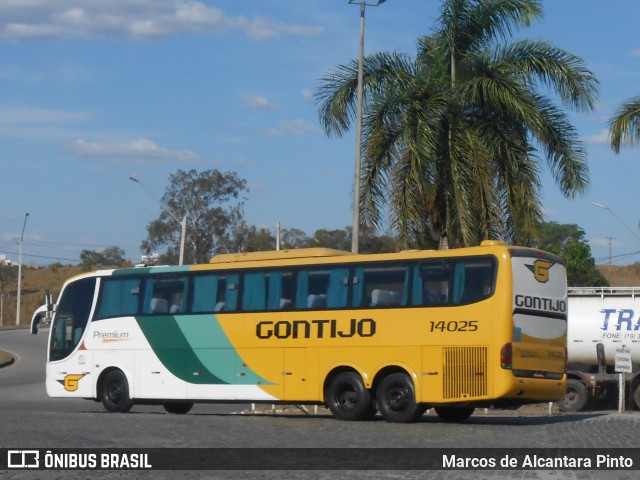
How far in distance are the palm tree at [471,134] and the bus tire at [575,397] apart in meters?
4.76

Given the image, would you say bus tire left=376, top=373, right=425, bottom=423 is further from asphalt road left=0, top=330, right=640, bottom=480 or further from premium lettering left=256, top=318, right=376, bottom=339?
premium lettering left=256, top=318, right=376, bottom=339

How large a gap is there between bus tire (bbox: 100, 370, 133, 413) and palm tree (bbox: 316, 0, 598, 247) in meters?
9.07

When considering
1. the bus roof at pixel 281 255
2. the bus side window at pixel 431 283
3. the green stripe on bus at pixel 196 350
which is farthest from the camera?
the green stripe on bus at pixel 196 350

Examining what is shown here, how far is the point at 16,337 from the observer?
2955 inches

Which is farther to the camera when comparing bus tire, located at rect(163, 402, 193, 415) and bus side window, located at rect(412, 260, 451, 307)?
bus tire, located at rect(163, 402, 193, 415)

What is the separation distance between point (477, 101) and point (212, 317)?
11.7 meters

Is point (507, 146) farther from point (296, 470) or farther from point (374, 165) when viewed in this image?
point (296, 470)

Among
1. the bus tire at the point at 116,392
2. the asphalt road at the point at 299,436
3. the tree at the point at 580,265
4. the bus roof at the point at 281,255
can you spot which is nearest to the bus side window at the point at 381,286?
the bus roof at the point at 281,255

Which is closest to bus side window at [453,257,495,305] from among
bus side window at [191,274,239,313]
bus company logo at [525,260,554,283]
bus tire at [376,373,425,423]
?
bus company logo at [525,260,554,283]

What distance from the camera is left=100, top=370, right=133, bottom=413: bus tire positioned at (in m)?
26.8

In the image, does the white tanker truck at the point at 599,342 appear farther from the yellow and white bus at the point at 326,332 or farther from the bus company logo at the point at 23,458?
the bus company logo at the point at 23,458

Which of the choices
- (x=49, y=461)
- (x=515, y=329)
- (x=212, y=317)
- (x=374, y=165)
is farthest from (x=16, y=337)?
(x=49, y=461)

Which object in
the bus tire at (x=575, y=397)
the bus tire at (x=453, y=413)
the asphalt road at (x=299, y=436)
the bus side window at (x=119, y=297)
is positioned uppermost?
the bus side window at (x=119, y=297)

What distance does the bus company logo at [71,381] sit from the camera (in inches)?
1091
